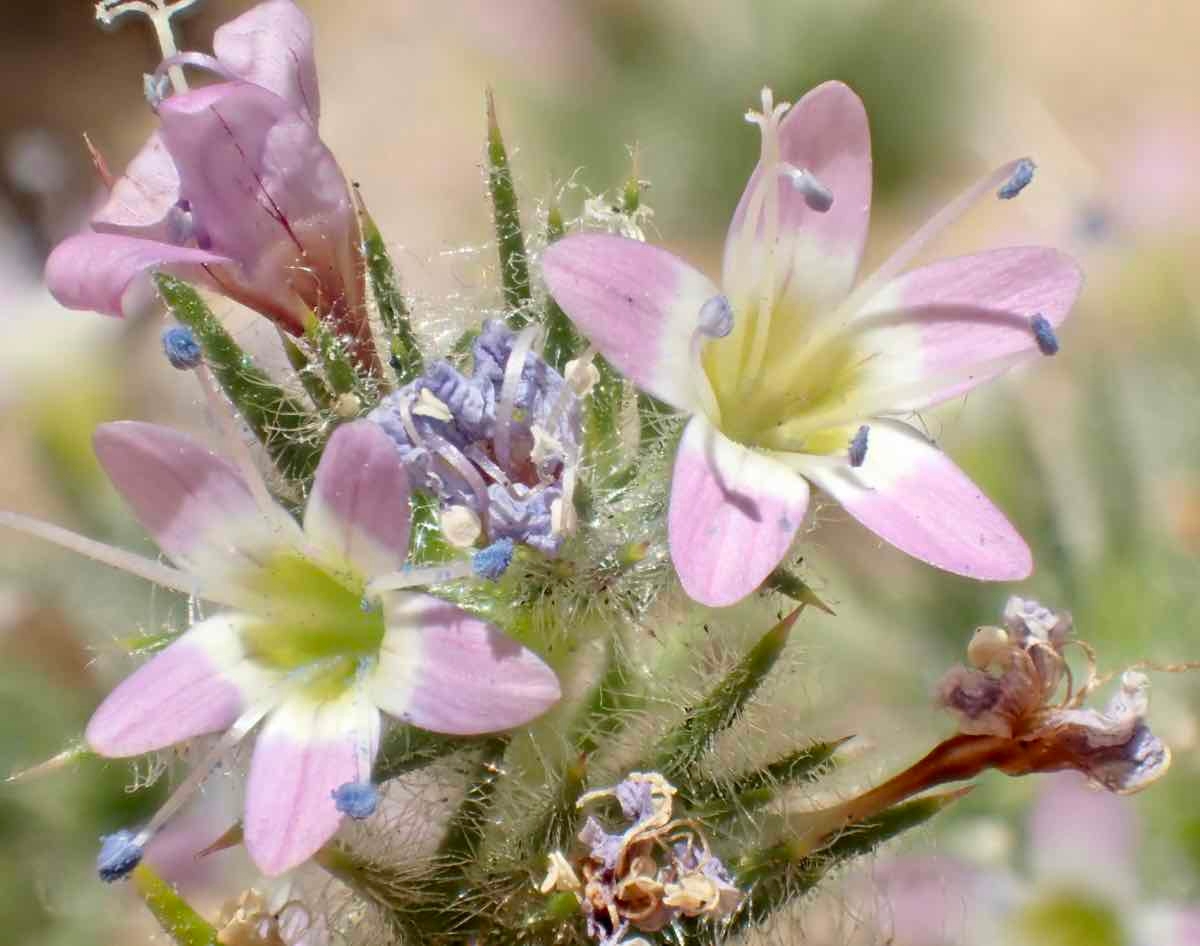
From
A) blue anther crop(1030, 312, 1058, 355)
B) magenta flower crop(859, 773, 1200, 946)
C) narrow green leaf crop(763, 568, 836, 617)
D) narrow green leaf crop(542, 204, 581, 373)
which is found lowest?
magenta flower crop(859, 773, 1200, 946)

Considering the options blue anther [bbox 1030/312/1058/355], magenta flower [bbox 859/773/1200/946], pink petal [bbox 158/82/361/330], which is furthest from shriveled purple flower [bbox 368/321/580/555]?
magenta flower [bbox 859/773/1200/946]

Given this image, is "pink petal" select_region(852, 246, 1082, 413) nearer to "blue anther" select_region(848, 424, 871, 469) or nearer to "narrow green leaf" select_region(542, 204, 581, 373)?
"blue anther" select_region(848, 424, 871, 469)

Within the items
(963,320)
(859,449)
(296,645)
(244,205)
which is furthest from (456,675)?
(963,320)

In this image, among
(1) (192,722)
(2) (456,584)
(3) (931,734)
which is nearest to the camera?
(1) (192,722)

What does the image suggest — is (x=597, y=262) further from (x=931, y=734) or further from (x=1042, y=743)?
(x=931, y=734)

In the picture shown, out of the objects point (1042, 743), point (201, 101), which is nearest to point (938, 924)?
point (1042, 743)

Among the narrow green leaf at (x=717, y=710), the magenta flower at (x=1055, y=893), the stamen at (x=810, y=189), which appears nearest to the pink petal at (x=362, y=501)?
the narrow green leaf at (x=717, y=710)
